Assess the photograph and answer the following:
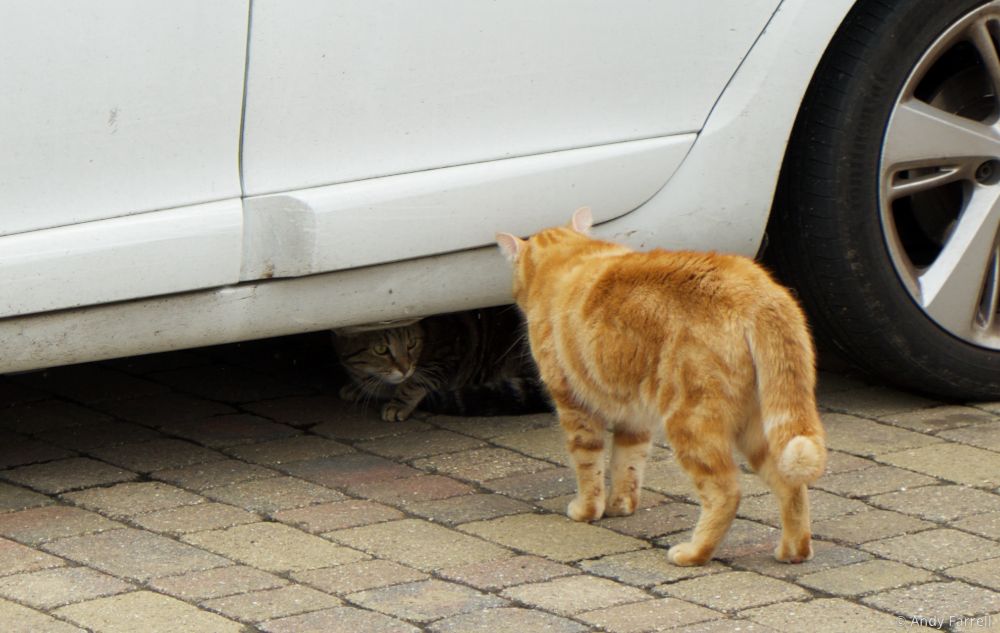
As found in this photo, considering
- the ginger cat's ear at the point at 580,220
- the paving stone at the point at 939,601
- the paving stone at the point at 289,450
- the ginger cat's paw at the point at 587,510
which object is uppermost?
the ginger cat's ear at the point at 580,220

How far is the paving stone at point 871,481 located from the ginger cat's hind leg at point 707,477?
2.16 ft

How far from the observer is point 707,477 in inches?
138

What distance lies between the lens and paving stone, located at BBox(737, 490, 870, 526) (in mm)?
3910

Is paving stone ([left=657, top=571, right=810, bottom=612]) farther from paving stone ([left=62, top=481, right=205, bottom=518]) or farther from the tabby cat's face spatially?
the tabby cat's face

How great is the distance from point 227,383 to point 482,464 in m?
1.10

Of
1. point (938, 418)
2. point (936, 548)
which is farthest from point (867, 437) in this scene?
point (936, 548)

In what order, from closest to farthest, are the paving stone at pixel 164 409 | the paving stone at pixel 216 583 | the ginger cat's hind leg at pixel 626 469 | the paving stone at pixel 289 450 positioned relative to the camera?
the paving stone at pixel 216 583 → the ginger cat's hind leg at pixel 626 469 → the paving stone at pixel 289 450 → the paving stone at pixel 164 409

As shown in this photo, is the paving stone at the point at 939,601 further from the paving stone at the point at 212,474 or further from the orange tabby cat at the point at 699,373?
the paving stone at the point at 212,474

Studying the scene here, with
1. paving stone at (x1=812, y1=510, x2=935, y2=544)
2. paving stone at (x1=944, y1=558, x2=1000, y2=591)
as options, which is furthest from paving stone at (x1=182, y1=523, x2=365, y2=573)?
paving stone at (x1=944, y1=558, x2=1000, y2=591)

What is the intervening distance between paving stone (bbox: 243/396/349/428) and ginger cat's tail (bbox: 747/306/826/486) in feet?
5.57

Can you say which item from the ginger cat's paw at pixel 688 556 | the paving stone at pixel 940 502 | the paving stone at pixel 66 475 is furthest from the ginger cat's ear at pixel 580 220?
the paving stone at pixel 66 475

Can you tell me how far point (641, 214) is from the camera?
4.19 m

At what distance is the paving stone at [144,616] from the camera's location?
325 centimetres

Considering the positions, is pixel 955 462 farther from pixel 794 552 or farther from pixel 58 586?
pixel 58 586
